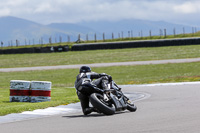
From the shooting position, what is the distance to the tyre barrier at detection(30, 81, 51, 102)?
18031 mm

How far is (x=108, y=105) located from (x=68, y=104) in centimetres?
432

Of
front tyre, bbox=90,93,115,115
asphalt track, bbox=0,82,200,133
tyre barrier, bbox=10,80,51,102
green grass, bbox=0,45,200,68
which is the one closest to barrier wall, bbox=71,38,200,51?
green grass, bbox=0,45,200,68

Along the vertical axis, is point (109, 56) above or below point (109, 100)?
above

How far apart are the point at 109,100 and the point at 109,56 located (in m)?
40.5

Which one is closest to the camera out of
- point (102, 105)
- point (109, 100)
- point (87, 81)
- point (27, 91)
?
point (102, 105)

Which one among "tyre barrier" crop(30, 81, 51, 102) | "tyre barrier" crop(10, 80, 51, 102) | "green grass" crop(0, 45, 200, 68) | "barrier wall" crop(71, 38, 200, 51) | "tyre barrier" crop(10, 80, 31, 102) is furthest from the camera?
"barrier wall" crop(71, 38, 200, 51)

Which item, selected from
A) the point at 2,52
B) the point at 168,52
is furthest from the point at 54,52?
the point at 168,52

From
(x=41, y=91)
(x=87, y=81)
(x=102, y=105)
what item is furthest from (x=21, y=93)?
(x=102, y=105)

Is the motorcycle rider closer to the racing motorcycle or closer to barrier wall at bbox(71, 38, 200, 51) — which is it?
the racing motorcycle

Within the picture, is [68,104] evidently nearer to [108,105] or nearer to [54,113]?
[54,113]

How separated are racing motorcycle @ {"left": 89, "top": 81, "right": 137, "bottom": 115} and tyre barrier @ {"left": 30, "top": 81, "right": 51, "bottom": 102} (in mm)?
5984

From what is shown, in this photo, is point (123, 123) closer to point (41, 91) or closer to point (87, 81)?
point (87, 81)

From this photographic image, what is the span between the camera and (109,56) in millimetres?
52531

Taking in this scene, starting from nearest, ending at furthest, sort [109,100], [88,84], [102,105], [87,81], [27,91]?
[102,105]
[109,100]
[88,84]
[87,81]
[27,91]
